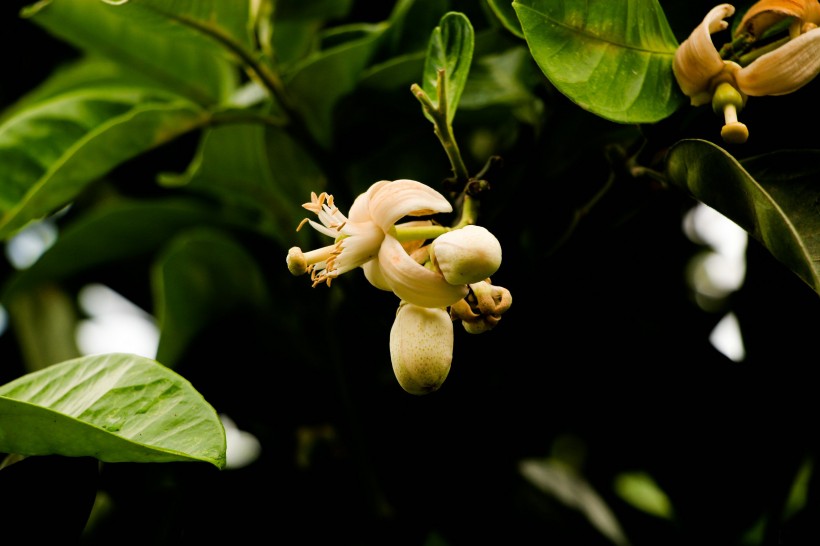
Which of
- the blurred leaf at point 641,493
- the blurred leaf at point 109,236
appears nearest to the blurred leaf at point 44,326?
the blurred leaf at point 109,236

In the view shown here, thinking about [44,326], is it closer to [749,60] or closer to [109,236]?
[109,236]

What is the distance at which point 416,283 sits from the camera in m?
0.56

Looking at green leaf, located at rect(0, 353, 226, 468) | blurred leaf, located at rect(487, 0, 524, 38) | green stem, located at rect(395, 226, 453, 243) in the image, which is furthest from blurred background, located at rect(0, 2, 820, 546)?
green leaf, located at rect(0, 353, 226, 468)

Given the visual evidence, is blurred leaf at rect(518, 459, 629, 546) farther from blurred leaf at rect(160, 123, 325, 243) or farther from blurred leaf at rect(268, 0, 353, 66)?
blurred leaf at rect(268, 0, 353, 66)

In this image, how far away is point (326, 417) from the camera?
1199 millimetres

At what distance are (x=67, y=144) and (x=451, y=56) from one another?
532 mm

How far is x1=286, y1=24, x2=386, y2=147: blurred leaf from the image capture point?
92cm

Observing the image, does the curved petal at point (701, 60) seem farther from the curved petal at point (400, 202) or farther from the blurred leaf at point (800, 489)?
the blurred leaf at point (800, 489)

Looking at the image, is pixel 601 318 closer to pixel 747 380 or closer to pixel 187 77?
pixel 747 380

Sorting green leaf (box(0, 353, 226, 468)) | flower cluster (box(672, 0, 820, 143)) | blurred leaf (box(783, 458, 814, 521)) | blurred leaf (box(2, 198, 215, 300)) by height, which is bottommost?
blurred leaf (box(783, 458, 814, 521))

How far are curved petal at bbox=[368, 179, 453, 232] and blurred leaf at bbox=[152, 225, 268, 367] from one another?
522 millimetres

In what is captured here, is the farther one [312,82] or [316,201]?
[312,82]

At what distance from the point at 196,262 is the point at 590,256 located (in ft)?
1.74

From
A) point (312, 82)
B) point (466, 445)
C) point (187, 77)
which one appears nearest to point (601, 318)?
point (466, 445)
